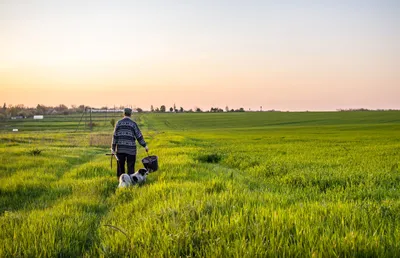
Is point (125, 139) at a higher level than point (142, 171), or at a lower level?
higher

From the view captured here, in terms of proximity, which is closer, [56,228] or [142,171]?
[56,228]

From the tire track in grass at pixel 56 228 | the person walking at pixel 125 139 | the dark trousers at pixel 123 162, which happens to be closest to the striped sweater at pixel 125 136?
the person walking at pixel 125 139

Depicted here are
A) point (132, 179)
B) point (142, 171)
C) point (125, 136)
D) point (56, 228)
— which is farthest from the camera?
point (125, 136)

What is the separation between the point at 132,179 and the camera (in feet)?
27.7

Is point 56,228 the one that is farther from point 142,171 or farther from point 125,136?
point 125,136

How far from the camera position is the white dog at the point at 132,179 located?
8.15m

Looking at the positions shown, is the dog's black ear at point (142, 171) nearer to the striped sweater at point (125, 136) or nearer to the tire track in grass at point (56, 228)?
the striped sweater at point (125, 136)

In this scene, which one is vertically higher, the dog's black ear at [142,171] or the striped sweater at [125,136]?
the striped sweater at [125,136]

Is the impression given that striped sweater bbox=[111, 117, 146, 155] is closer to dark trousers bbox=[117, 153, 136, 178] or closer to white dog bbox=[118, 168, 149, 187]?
dark trousers bbox=[117, 153, 136, 178]

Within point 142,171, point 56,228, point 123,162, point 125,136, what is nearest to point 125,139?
point 125,136

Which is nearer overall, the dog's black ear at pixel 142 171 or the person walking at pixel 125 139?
the dog's black ear at pixel 142 171

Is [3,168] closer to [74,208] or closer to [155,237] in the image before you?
[74,208]

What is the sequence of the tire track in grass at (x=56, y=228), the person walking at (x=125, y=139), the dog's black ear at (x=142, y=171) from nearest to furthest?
the tire track in grass at (x=56, y=228) < the dog's black ear at (x=142, y=171) < the person walking at (x=125, y=139)

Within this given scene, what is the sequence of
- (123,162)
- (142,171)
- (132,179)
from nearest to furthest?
(132,179) < (142,171) < (123,162)
